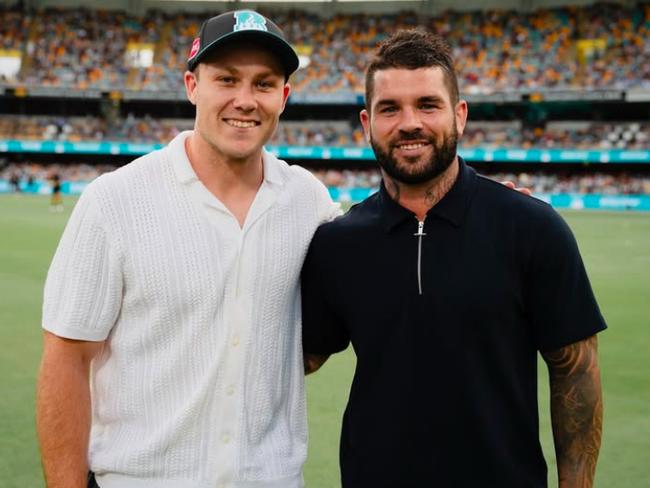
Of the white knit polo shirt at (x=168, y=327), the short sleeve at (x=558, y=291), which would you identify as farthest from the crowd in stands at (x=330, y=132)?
the white knit polo shirt at (x=168, y=327)

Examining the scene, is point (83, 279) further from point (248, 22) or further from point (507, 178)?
point (507, 178)

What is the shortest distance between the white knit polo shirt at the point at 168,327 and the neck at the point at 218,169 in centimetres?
9

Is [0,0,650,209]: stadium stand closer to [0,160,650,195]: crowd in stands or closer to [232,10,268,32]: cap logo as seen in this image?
[0,160,650,195]: crowd in stands

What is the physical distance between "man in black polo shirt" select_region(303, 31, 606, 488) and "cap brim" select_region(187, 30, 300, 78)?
416 millimetres

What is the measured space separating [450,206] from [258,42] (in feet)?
3.50

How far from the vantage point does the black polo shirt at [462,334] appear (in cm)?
310

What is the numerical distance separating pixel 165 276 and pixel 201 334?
274 mm

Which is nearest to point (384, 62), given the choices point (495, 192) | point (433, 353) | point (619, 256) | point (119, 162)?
point (495, 192)

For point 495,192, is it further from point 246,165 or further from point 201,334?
point 201,334

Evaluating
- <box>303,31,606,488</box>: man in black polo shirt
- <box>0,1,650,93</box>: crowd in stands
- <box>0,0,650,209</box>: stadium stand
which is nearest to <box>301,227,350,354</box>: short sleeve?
<box>303,31,606,488</box>: man in black polo shirt

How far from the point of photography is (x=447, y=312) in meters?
3.10

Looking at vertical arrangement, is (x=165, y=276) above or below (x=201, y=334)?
above

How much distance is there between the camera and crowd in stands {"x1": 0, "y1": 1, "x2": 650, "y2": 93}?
172 ft

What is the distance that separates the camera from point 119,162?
191ft
